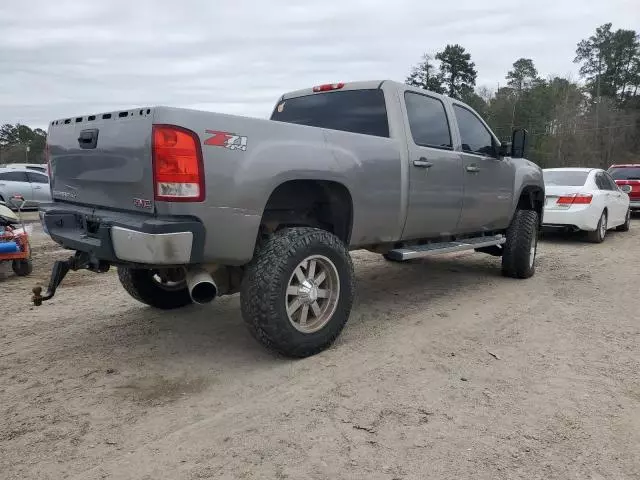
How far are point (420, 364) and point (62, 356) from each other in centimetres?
263

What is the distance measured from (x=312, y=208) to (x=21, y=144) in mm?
71271

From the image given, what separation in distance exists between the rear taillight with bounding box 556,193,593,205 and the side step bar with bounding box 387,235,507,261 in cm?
415

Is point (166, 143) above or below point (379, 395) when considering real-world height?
above

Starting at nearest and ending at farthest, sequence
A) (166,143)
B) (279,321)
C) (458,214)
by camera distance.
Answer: (166,143) → (279,321) → (458,214)

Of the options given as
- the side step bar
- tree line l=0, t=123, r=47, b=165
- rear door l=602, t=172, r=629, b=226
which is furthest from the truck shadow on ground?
tree line l=0, t=123, r=47, b=165

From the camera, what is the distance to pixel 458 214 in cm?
526

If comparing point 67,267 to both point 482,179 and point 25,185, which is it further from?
point 25,185

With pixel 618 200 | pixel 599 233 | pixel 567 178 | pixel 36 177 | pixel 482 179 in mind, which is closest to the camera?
pixel 482 179

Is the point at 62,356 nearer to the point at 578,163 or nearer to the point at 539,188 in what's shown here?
the point at 539,188

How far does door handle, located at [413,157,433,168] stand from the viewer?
14.9 feet

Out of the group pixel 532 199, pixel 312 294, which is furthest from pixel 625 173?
pixel 312 294

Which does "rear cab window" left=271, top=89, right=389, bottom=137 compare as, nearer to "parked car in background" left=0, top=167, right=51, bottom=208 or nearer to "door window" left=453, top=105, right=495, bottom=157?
"door window" left=453, top=105, right=495, bottom=157

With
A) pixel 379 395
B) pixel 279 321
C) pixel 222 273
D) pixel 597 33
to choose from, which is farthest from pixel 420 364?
pixel 597 33

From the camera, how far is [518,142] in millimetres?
5977
